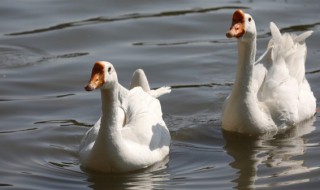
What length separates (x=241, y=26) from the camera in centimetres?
977

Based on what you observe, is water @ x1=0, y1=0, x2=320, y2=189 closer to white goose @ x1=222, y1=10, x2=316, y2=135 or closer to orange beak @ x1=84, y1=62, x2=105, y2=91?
white goose @ x1=222, y1=10, x2=316, y2=135

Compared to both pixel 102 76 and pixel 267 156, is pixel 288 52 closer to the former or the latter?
pixel 267 156

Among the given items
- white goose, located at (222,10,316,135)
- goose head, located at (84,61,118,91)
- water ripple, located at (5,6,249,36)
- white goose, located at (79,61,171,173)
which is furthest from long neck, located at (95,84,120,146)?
water ripple, located at (5,6,249,36)

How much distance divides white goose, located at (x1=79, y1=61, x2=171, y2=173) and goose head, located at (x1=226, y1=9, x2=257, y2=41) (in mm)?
1173

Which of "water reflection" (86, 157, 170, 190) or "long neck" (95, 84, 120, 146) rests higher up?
"long neck" (95, 84, 120, 146)

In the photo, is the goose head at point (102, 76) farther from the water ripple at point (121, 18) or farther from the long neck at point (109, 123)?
the water ripple at point (121, 18)

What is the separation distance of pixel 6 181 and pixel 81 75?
3585 millimetres

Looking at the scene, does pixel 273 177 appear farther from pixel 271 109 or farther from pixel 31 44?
pixel 31 44

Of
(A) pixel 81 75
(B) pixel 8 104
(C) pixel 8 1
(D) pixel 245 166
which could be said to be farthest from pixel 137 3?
(D) pixel 245 166

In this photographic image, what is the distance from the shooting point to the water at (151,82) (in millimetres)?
9047

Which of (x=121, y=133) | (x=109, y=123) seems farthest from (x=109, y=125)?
(x=121, y=133)

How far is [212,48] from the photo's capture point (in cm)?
1345

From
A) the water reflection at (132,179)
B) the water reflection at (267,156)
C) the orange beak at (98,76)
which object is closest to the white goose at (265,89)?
the water reflection at (267,156)

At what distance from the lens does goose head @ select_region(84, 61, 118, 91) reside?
837cm
